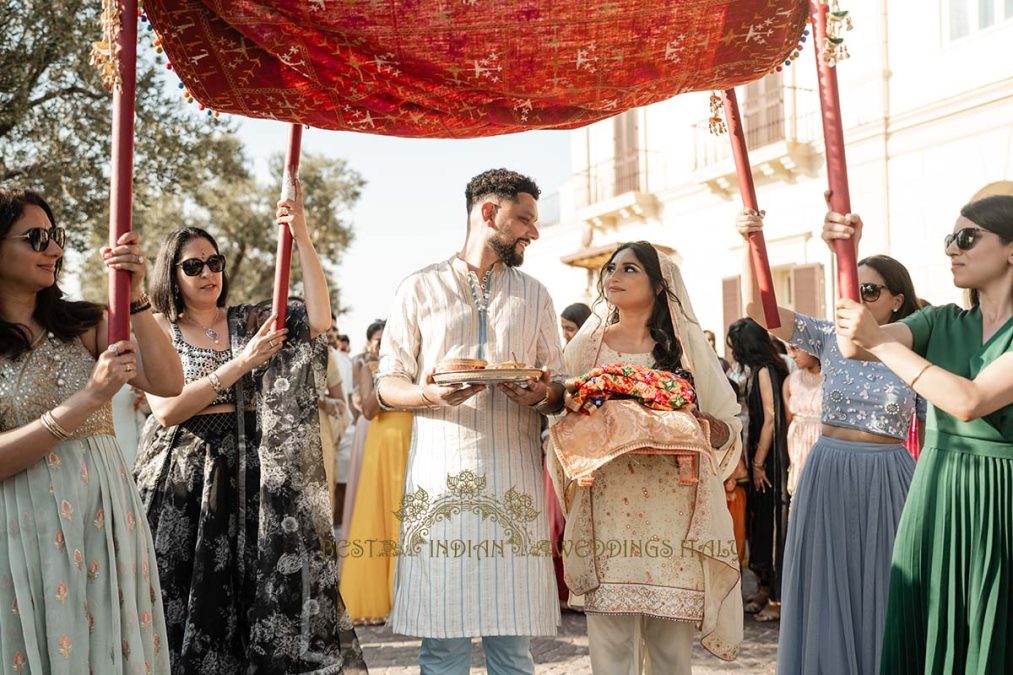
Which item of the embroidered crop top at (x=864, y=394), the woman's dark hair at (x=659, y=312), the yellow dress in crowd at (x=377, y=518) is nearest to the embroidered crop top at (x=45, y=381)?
the woman's dark hair at (x=659, y=312)

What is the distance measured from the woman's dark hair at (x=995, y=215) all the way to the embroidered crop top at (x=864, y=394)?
139 cm

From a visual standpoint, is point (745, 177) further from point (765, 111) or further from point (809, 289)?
point (765, 111)

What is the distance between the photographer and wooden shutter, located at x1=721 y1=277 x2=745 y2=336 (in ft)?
58.2

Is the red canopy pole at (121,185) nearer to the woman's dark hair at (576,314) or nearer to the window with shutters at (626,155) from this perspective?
the woman's dark hair at (576,314)

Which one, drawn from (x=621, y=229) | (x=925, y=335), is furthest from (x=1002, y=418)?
(x=621, y=229)

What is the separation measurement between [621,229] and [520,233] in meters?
18.2

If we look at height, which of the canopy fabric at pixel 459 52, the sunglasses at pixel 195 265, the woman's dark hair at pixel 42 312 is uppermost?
the canopy fabric at pixel 459 52

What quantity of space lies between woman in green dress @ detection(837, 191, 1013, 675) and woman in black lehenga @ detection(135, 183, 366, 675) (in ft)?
7.50

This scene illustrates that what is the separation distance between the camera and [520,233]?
4004mm

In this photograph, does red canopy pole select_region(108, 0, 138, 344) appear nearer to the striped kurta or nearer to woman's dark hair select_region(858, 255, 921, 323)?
the striped kurta

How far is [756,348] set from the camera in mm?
7840

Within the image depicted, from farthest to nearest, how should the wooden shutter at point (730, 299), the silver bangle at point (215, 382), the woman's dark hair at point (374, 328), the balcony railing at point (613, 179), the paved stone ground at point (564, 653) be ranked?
the balcony railing at point (613, 179) → the wooden shutter at point (730, 299) → the woman's dark hair at point (374, 328) → the paved stone ground at point (564, 653) → the silver bangle at point (215, 382)

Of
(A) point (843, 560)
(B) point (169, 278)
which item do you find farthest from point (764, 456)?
(B) point (169, 278)

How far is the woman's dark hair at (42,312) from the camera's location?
10.3ft
